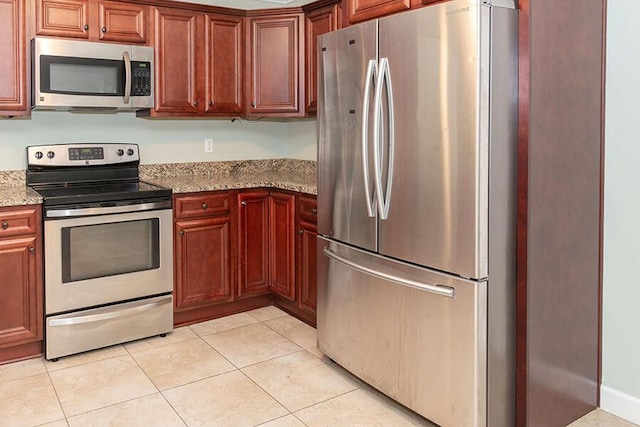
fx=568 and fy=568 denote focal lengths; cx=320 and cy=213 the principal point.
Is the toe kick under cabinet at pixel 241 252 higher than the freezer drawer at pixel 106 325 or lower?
higher

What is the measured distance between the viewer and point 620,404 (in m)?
2.49

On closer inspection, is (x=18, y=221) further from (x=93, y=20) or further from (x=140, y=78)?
(x=93, y=20)

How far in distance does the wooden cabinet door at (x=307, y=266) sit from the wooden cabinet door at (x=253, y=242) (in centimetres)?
34

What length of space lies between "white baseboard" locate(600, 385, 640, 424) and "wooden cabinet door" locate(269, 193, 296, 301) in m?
1.89

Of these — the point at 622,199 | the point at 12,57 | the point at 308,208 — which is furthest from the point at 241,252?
the point at 622,199

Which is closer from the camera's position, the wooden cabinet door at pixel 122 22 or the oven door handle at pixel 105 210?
the oven door handle at pixel 105 210

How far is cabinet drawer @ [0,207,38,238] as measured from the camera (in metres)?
2.90

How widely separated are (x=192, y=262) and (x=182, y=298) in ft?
0.76

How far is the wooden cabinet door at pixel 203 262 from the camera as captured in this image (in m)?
3.54

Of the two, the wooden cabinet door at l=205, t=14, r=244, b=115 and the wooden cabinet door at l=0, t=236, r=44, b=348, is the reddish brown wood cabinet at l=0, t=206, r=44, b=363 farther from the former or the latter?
the wooden cabinet door at l=205, t=14, r=244, b=115

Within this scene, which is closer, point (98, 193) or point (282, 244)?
point (98, 193)

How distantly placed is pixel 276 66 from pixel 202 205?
111cm

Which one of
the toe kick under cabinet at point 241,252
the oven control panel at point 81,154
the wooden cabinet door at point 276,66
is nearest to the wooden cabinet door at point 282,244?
the toe kick under cabinet at point 241,252

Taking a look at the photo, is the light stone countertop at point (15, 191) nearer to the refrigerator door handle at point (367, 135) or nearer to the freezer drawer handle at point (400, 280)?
the freezer drawer handle at point (400, 280)
